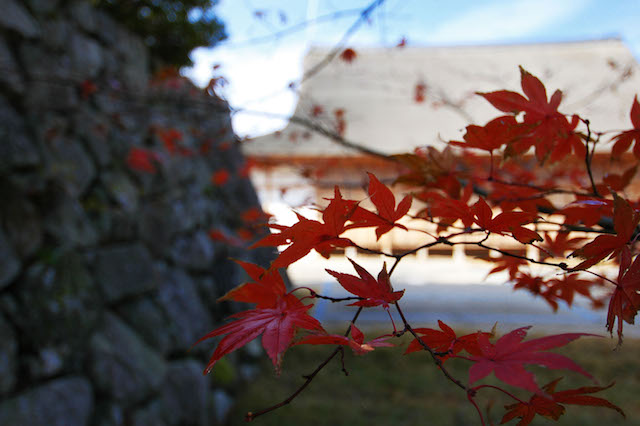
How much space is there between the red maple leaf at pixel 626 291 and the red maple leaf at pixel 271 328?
1.01 feet

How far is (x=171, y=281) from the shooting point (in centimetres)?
234

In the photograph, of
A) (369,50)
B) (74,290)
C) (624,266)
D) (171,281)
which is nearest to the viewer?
(624,266)

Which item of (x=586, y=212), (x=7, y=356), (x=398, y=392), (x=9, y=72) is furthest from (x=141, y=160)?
(x=586, y=212)

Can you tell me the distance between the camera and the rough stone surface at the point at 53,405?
1.28 meters

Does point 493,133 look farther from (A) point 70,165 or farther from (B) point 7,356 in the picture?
(A) point 70,165

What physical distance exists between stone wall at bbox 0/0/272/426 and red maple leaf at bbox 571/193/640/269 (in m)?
1.13

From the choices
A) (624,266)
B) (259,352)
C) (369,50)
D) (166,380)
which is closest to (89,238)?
(166,380)

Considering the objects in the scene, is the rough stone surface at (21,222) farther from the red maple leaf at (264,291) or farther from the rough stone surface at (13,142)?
the red maple leaf at (264,291)

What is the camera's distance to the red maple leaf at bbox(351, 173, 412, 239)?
48 centimetres

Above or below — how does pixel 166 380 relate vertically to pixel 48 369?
below

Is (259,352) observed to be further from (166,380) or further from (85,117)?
(85,117)

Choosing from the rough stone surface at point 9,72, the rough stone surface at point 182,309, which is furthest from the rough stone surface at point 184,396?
the rough stone surface at point 9,72

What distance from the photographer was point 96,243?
1.86 metres

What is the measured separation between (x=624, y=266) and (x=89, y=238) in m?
1.85
